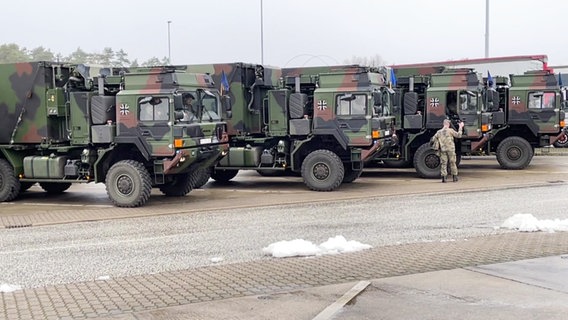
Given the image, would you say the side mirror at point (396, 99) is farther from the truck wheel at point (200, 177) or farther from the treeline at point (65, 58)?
the treeline at point (65, 58)

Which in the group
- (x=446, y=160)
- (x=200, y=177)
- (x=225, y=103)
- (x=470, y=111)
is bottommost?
(x=200, y=177)

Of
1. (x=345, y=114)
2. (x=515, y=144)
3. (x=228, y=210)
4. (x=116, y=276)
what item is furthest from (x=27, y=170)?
(x=515, y=144)

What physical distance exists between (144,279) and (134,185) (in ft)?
22.1

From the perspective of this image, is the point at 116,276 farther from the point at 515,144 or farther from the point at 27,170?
the point at 515,144

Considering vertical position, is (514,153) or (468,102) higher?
(468,102)

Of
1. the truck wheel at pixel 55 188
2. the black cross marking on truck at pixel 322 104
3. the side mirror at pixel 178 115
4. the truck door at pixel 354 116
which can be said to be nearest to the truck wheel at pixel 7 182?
the truck wheel at pixel 55 188

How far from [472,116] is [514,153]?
10.6 ft

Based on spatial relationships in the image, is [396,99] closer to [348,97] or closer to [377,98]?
[377,98]

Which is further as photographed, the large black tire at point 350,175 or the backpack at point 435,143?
the backpack at point 435,143

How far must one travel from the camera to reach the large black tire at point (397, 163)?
20.2 metres

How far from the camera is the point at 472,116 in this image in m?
18.7

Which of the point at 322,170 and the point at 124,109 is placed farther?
the point at 322,170

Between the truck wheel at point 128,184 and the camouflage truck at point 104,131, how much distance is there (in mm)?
20

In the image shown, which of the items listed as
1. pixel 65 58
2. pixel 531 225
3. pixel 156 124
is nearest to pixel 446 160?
pixel 531 225
